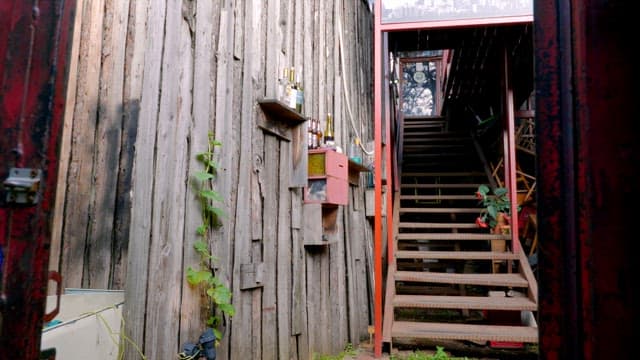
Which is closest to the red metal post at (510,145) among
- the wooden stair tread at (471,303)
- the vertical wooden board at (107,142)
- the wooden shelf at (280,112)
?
the wooden stair tread at (471,303)

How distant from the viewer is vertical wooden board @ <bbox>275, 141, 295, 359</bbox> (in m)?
2.84

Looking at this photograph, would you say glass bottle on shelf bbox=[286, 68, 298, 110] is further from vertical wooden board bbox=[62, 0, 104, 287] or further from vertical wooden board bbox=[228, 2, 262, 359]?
vertical wooden board bbox=[62, 0, 104, 287]

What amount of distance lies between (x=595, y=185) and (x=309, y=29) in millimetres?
3458

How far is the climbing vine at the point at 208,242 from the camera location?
80.4 inches

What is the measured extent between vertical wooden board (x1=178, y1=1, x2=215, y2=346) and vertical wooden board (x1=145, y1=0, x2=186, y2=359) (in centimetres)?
5

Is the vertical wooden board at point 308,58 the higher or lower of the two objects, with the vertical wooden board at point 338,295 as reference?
higher

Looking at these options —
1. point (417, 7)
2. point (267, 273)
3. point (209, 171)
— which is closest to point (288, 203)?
point (267, 273)

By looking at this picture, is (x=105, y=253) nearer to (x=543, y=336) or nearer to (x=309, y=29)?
(x=543, y=336)

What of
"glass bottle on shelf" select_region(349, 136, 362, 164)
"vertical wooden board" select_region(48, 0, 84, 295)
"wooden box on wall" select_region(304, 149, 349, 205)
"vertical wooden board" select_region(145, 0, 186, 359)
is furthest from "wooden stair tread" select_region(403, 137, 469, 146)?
"vertical wooden board" select_region(48, 0, 84, 295)

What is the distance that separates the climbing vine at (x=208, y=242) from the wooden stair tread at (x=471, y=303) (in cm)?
223

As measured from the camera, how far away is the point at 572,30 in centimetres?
67

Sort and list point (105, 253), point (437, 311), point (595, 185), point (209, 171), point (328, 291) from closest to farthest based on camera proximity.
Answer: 1. point (595, 185)
2. point (105, 253)
3. point (209, 171)
4. point (328, 291)
5. point (437, 311)

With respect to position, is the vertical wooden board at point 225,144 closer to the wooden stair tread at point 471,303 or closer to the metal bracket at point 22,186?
the metal bracket at point 22,186

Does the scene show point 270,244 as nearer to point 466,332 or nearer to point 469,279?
point 466,332
